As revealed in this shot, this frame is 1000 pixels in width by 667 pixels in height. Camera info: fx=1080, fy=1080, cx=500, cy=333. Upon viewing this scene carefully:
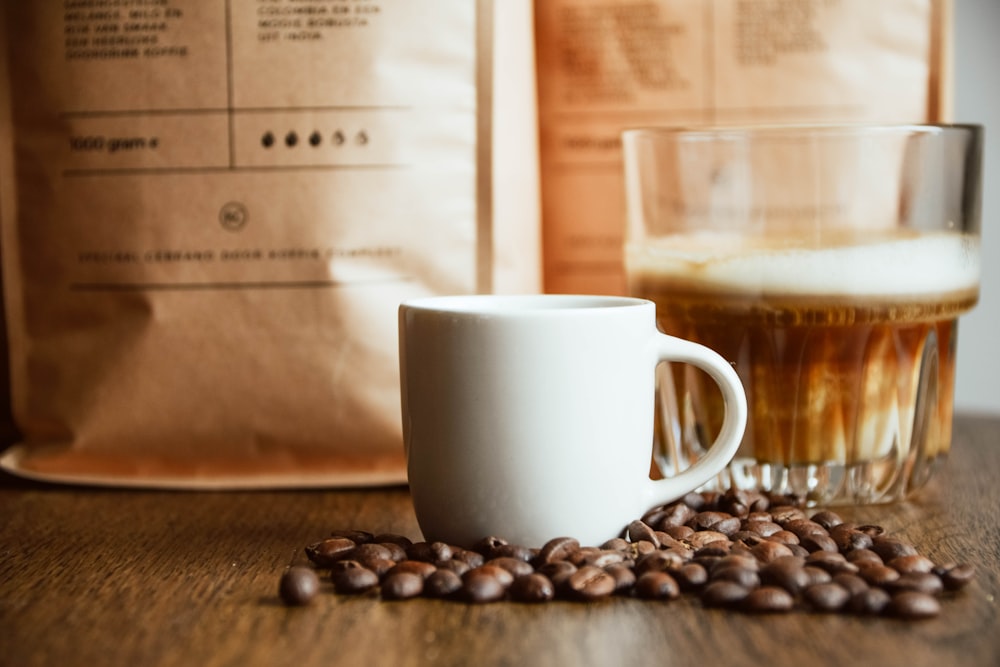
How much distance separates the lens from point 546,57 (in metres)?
1.01

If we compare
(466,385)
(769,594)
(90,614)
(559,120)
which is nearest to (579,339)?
(466,385)

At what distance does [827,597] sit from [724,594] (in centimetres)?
5

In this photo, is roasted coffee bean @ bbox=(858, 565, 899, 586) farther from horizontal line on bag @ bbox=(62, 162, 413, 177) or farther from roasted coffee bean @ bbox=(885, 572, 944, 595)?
horizontal line on bag @ bbox=(62, 162, 413, 177)

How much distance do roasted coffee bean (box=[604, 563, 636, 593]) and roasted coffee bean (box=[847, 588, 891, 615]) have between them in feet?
0.37

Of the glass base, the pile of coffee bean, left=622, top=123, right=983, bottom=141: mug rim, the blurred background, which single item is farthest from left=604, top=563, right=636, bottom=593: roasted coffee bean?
the blurred background

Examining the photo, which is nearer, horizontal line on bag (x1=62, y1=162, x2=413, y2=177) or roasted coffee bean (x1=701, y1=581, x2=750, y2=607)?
roasted coffee bean (x1=701, y1=581, x2=750, y2=607)

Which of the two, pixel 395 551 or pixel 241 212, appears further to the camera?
pixel 241 212

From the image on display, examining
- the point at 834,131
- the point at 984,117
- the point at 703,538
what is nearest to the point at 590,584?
the point at 703,538

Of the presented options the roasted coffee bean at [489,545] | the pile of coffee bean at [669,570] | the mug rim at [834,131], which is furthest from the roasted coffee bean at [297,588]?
the mug rim at [834,131]

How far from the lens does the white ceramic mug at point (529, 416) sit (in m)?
0.62

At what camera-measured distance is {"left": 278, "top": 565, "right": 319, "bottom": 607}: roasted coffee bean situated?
1.86 feet

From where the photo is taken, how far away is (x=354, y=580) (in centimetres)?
59

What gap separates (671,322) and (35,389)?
0.53 m

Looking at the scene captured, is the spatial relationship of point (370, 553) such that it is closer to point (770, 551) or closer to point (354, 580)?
point (354, 580)
